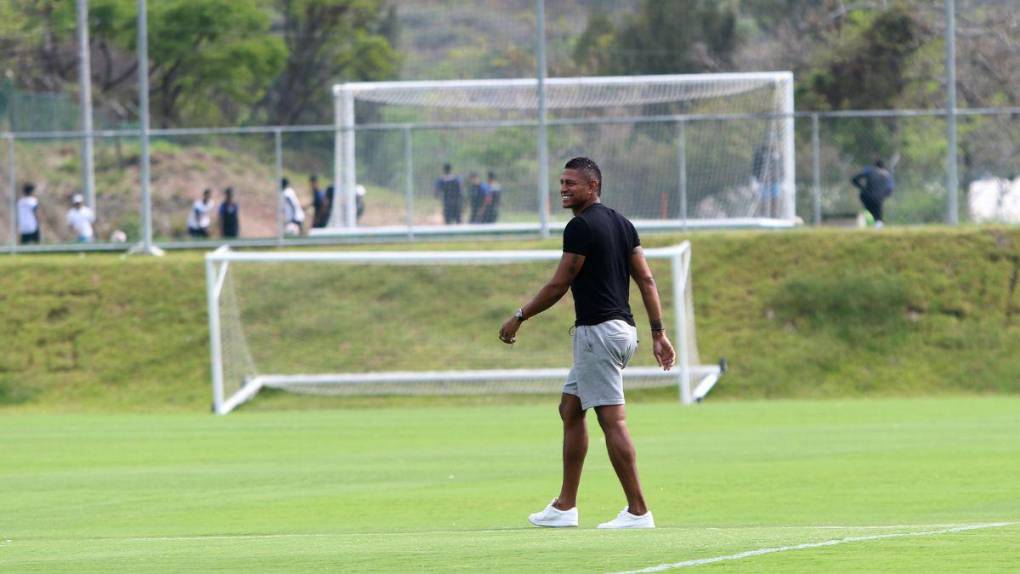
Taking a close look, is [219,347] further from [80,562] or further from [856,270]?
[80,562]

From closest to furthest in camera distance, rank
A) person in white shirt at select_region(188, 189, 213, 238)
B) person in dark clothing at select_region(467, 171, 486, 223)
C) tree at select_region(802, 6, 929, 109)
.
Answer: person in dark clothing at select_region(467, 171, 486, 223) < person in white shirt at select_region(188, 189, 213, 238) < tree at select_region(802, 6, 929, 109)

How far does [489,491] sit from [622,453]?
10.2ft

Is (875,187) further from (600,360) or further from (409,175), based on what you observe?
(600,360)

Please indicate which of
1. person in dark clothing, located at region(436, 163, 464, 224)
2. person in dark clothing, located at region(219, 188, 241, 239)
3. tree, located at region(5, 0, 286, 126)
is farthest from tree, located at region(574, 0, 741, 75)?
tree, located at region(5, 0, 286, 126)

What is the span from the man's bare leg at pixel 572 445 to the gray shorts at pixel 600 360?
113 millimetres

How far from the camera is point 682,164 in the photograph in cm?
3002

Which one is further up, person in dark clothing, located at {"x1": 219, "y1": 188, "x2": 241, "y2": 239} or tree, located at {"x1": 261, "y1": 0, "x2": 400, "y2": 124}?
tree, located at {"x1": 261, "y1": 0, "x2": 400, "y2": 124}

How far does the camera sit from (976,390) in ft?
84.4

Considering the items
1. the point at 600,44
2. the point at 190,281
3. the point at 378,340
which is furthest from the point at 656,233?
the point at 600,44

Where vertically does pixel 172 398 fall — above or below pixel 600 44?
below

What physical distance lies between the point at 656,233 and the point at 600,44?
14.5m

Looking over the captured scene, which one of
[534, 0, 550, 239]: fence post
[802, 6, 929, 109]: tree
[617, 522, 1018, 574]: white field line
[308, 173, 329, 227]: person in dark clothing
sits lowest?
[617, 522, 1018, 574]: white field line

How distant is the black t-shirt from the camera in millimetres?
9766

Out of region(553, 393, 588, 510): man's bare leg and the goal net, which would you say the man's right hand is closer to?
region(553, 393, 588, 510): man's bare leg
